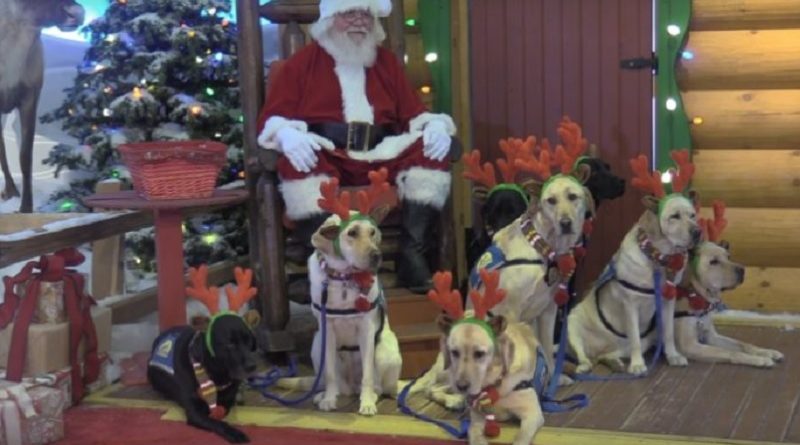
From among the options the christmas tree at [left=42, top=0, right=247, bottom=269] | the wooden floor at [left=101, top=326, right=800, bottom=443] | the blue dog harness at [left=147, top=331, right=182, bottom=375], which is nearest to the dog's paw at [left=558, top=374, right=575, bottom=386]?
the wooden floor at [left=101, top=326, right=800, bottom=443]

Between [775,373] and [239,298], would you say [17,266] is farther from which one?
[775,373]

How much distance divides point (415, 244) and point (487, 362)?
4.07 ft

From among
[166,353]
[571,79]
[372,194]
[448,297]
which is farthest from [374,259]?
[571,79]

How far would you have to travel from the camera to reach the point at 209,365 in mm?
3662

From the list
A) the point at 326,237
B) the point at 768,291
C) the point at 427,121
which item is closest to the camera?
the point at 326,237

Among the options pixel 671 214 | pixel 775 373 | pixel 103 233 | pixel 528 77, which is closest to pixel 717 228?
pixel 671 214

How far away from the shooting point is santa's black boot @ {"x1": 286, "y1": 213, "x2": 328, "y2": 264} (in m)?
4.30

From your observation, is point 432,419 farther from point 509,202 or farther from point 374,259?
point 509,202

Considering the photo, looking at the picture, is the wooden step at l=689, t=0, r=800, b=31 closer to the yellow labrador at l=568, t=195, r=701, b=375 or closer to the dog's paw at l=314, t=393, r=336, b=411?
the yellow labrador at l=568, t=195, r=701, b=375

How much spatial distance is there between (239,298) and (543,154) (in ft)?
4.27

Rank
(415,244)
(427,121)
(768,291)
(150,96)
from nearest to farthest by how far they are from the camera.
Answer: (415,244), (427,121), (768,291), (150,96)

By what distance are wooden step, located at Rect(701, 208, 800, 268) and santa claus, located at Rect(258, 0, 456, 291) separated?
1677mm

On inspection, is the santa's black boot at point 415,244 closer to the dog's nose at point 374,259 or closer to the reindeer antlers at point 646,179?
the dog's nose at point 374,259

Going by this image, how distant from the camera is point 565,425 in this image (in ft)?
11.8
